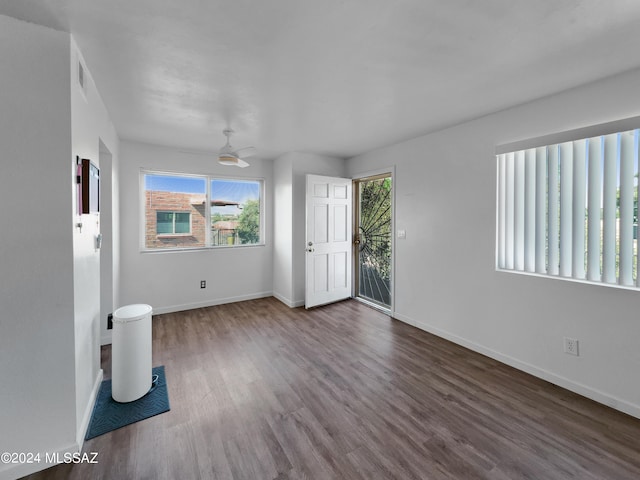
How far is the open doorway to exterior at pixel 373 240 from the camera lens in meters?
4.68

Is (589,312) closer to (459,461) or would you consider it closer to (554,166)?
(554,166)

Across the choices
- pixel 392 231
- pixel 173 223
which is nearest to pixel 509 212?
pixel 392 231

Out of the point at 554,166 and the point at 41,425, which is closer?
the point at 41,425

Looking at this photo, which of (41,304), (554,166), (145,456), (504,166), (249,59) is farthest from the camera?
(504,166)

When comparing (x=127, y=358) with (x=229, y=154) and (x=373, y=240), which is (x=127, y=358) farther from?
(x=373, y=240)

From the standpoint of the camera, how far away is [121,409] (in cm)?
208

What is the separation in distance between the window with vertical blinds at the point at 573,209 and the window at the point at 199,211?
3.61 metres

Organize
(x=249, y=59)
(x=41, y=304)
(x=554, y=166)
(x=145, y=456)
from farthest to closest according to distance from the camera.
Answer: (x=554, y=166)
(x=249, y=59)
(x=145, y=456)
(x=41, y=304)

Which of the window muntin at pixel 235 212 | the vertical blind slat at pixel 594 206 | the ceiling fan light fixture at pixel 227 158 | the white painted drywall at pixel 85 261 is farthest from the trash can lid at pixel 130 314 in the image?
the vertical blind slat at pixel 594 206

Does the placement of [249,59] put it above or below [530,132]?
above

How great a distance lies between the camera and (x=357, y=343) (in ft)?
10.5

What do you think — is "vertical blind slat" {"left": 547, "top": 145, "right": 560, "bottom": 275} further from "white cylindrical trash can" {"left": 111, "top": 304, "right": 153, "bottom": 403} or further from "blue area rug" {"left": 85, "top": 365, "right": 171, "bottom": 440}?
"white cylindrical trash can" {"left": 111, "top": 304, "right": 153, "bottom": 403}

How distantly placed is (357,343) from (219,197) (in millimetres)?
3079

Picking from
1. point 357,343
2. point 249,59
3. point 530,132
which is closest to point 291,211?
point 357,343
